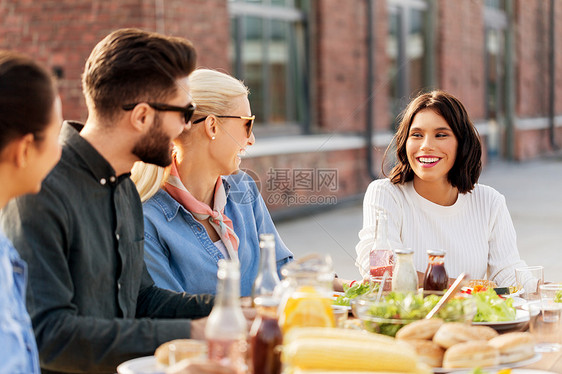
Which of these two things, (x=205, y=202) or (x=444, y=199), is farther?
(x=444, y=199)

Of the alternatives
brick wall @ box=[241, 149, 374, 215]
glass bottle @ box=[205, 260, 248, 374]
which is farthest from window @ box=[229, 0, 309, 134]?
glass bottle @ box=[205, 260, 248, 374]

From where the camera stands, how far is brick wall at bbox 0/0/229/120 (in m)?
7.76

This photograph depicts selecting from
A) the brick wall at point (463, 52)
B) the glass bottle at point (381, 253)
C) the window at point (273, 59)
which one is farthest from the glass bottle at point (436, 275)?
the brick wall at point (463, 52)

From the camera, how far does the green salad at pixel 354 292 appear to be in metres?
2.54

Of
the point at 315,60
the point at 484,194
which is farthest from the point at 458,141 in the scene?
the point at 315,60

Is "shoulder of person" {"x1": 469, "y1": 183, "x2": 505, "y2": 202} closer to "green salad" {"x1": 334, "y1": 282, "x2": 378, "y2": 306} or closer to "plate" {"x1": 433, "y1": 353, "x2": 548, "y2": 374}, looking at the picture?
"green salad" {"x1": 334, "y1": 282, "x2": 378, "y2": 306}

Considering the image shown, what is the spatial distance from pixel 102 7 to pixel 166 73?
5.78 m

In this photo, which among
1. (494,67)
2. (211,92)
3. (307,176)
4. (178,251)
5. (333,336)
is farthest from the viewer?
(494,67)

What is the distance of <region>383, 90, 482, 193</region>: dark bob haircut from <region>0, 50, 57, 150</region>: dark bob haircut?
6.99ft

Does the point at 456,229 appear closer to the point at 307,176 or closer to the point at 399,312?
the point at 399,312

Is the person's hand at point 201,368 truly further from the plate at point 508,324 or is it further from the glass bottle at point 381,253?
the glass bottle at point 381,253

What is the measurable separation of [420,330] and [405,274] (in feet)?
1.71

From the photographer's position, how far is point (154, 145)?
2.37 m

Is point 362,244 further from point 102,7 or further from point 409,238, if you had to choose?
point 102,7
